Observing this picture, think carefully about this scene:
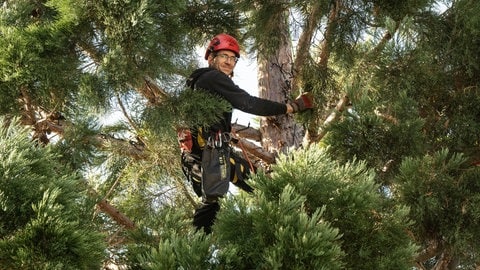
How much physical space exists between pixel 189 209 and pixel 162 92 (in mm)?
1748

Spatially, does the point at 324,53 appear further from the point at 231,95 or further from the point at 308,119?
the point at 231,95

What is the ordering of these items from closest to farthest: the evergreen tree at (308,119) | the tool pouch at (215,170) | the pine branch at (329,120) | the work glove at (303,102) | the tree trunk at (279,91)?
1. the evergreen tree at (308,119)
2. the tool pouch at (215,170)
3. the pine branch at (329,120)
4. the work glove at (303,102)
5. the tree trunk at (279,91)

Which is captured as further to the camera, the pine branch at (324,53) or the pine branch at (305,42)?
the pine branch at (305,42)

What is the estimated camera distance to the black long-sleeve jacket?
13.9 ft

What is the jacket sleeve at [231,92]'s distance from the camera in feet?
13.9

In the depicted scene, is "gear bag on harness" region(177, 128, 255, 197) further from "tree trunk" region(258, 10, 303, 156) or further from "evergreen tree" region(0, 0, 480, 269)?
"tree trunk" region(258, 10, 303, 156)

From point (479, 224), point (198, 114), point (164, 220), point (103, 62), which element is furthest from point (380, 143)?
point (103, 62)

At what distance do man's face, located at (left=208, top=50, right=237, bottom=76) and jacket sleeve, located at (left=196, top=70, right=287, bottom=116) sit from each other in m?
0.31

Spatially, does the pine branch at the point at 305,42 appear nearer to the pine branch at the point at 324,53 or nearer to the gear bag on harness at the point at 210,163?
the pine branch at the point at 324,53

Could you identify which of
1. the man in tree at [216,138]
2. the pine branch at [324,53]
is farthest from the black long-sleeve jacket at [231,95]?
the pine branch at [324,53]

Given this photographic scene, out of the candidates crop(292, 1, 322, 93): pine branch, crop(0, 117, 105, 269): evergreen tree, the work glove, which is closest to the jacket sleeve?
the work glove

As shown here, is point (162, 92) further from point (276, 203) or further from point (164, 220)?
point (276, 203)

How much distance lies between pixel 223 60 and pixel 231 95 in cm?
47

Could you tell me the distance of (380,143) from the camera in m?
3.85
